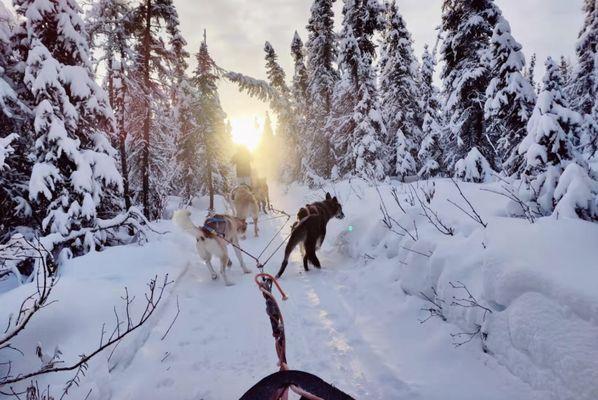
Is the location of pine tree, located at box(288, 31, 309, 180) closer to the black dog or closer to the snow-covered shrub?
the black dog

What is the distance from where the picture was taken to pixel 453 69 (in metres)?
14.7

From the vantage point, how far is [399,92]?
72.0 ft

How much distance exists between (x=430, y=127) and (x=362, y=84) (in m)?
7.24

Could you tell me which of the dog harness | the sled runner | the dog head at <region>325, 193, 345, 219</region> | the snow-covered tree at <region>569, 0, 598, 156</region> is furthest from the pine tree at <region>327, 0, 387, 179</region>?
the sled runner

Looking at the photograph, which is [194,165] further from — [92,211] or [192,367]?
[192,367]

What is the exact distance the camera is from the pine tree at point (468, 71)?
1313 cm

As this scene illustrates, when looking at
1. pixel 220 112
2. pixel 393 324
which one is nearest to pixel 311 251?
pixel 393 324

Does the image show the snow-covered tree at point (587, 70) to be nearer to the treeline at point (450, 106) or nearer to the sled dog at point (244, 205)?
the treeline at point (450, 106)

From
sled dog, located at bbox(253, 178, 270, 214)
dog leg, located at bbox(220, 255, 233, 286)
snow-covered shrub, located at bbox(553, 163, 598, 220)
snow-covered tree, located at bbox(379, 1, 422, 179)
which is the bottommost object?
dog leg, located at bbox(220, 255, 233, 286)

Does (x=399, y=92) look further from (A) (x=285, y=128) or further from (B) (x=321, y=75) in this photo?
(A) (x=285, y=128)

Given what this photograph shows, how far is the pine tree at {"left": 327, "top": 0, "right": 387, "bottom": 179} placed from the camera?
59.5ft

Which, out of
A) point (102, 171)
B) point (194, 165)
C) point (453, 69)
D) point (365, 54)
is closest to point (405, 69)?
point (365, 54)

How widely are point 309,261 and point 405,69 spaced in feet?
64.1

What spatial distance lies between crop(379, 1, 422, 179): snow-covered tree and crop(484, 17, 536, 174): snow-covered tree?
9546 mm
